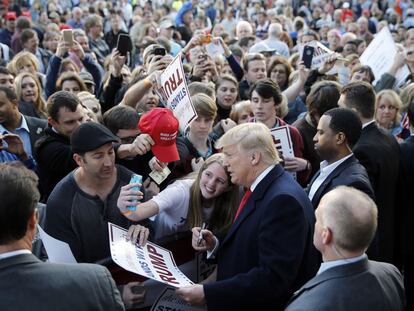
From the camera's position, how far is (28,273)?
101 inches

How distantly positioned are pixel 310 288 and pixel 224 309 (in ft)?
2.89

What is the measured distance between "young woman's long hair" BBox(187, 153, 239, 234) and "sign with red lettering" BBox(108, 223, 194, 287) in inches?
13.2

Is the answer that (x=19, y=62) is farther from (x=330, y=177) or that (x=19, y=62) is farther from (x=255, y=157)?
(x=255, y=157)

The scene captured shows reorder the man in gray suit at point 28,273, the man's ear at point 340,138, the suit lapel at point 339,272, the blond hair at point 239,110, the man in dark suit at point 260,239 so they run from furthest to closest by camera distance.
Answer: the blond hair at point 239,110 → the man's ear at point 340,138 → the man in dark suit at point 260,239 → the suit lapel at point 339,272 → the man in gray suit at point 28,273

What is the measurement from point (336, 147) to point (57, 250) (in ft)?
6.64

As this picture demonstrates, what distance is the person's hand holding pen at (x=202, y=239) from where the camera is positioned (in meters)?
3.98

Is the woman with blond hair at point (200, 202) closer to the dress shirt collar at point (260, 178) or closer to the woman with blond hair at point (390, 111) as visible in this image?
the dress shirt collar at point (260, 178)

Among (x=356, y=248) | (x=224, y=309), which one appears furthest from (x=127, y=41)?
(x=356, y=248)

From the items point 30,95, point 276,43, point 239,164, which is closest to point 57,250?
point 239,164

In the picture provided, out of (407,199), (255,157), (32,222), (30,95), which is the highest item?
(32,222)

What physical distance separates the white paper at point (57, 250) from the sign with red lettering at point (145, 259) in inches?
11.5

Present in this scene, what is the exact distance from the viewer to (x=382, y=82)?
8508 mm

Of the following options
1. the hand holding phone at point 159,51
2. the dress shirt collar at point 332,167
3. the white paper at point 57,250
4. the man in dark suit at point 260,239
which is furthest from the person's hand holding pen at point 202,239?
the hand holding phone at point 159,51

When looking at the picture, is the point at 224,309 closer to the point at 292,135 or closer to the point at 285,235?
the point at 285,235
